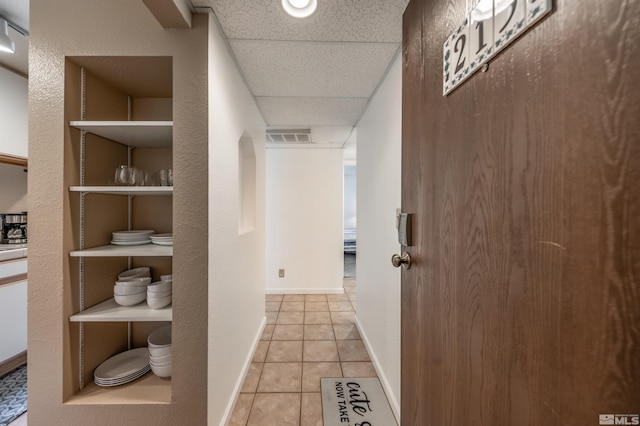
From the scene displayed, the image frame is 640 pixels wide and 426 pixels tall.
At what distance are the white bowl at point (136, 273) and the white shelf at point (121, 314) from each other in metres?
0.20

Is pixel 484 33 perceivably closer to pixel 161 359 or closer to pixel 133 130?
pixel 133 130

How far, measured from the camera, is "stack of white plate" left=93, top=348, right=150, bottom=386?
1358 mm

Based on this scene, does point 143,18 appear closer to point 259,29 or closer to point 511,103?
point 259,29

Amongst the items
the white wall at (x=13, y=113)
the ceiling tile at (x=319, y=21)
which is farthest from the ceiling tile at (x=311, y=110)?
the white wall at (x=13, y=113)

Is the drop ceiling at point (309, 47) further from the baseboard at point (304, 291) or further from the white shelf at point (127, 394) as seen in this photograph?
the baseboard at point (304, 291)

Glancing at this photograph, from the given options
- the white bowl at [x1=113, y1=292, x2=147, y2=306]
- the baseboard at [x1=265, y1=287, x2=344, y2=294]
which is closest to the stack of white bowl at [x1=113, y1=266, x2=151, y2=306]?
the white bowl at [x1=113, y1=292, x2=147, y2=306]

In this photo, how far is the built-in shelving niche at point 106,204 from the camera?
1279mm

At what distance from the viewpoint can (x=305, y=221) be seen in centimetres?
394

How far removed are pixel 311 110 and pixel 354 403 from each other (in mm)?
2482

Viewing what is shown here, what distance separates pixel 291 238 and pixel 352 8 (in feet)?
10.2

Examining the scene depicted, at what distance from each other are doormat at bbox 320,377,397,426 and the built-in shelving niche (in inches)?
39.8

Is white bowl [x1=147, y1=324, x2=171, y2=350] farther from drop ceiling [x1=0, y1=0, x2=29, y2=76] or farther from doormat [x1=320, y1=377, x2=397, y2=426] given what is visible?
drop ceiling [x1=0, y1=0, x2=29, y2=76]

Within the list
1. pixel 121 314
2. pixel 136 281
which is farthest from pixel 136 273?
pixel 121 314

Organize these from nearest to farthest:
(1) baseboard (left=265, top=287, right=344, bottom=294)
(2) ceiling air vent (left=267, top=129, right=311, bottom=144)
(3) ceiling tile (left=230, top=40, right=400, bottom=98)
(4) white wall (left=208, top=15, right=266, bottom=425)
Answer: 1. (4) white wall (left=208, top=15, right=266, bottom=425)
2. (3) ceiling tile (left=230, top=40, right=400, bottom=98)
3. (2) ceiling air vent (left=267, top=129, right=311, bottom=144)
4. (1) baseboard (left=265, top=287, right=344, bottom=294)
